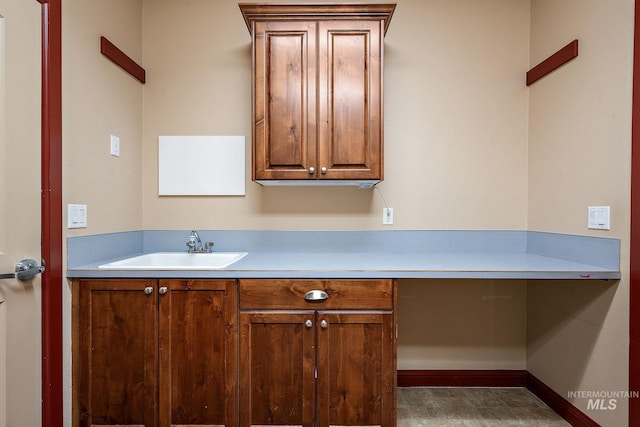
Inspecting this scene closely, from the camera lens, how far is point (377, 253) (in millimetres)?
2213

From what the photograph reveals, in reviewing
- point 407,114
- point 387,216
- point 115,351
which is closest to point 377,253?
point 387,216

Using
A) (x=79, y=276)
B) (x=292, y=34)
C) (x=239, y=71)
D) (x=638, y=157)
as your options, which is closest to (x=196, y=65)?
(x=239, y=71)

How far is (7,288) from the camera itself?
1292 millimetres

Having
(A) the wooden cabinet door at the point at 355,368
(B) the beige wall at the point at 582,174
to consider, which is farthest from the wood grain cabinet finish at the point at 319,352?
(B) the beige wall at the point at 582,174

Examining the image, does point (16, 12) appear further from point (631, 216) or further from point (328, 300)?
point (631, 216)

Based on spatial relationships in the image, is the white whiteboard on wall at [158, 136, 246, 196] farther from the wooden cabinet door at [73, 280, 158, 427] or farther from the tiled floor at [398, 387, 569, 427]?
the tiled floor at [398, 387, 569, 427]

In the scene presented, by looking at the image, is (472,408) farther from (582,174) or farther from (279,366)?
(582,174)

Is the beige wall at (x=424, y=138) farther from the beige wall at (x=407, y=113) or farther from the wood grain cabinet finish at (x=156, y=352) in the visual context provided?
the wood grain cabinet finish at (x=156, y=352)

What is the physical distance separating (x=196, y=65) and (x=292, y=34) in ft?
2.50

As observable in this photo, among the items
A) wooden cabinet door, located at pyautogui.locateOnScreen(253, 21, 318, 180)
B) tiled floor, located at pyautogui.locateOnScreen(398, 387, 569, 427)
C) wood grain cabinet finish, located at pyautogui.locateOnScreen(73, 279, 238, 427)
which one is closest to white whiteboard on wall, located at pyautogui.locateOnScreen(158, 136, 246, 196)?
wooden cabinet door, located at pyautogui.locateOnScreen(253, 21, 318, 180)

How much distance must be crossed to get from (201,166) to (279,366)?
1.36 m

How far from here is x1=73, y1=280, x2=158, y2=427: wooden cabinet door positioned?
1.58 m

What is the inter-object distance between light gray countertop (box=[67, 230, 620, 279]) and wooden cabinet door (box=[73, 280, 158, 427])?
110 mm

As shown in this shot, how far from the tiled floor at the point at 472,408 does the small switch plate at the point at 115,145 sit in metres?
2.20
